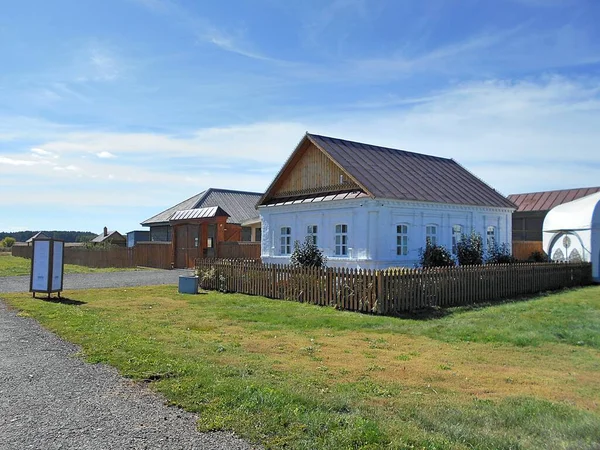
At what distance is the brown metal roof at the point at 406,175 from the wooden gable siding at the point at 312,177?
2.02 feet

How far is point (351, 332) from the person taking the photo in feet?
37.1

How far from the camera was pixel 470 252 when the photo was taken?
23.0 m

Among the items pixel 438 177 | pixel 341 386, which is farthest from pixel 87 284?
pixel 341 386

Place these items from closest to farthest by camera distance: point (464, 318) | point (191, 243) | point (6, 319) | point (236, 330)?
1. point (236, 330)
2. point (6, 319)
3. point (464, 318)
4. point (191, 243)

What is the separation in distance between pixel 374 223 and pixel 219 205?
27.0 m

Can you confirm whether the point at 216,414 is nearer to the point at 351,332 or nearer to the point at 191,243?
the point at 351,332

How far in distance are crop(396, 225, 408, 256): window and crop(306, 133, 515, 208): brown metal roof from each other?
132 cm

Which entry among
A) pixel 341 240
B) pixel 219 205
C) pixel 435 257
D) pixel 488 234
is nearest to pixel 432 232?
pixel 435 257

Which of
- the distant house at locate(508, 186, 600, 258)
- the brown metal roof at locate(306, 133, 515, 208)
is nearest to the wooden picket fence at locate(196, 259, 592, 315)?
the brown metal roof at locate(306, 133, 515, 208)

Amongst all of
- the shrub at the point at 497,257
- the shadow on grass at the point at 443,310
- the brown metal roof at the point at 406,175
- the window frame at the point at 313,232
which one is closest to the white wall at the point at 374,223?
the window frame at the point at 313,232

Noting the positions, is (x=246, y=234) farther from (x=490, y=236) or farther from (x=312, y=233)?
(x=490, y=236)

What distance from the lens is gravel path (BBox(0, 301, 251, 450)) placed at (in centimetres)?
469

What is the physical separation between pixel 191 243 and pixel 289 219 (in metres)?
11.2

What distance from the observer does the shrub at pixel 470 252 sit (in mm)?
22938
